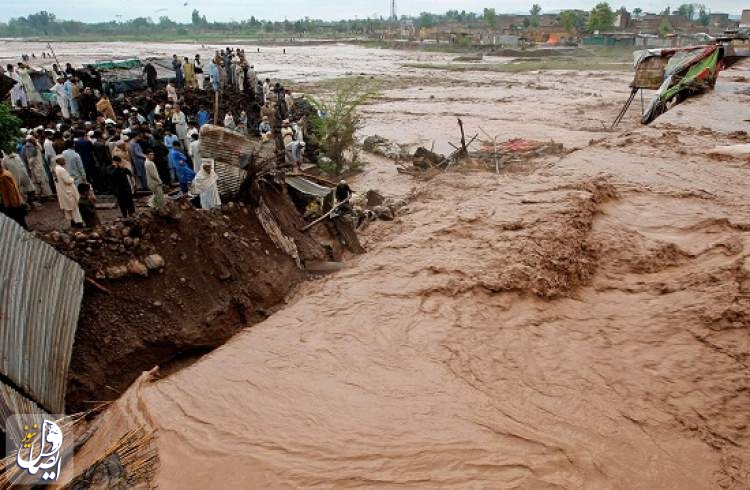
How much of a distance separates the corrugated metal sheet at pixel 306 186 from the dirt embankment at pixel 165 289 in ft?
4.96

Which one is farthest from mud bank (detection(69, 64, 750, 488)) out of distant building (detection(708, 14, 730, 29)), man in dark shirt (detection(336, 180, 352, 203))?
distant building (detection(708, 14, 730, 29))

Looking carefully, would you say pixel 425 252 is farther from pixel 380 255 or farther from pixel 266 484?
pixel 266 484

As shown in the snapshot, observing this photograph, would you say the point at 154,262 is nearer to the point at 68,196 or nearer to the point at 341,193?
the point at 68,196

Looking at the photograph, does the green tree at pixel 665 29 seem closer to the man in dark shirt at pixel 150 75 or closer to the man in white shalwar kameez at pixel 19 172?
the man in dark shirt at pixel 150 75

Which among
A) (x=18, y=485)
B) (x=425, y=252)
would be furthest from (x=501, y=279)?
(x=18, y=485)

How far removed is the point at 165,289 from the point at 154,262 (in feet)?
1.28

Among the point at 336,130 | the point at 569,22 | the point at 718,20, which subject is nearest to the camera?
the point at 336,130

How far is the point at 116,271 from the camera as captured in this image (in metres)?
6.21

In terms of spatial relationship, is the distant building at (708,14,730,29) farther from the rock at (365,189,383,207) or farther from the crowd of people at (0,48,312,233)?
the rock at (365,189,383,207)

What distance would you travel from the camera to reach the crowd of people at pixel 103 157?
24.4 feet

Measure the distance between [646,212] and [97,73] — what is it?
54.3 ft

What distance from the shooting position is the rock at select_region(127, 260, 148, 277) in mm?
6348

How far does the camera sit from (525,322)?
5.99 meters

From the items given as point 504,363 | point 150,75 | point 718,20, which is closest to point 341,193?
point 504,363
